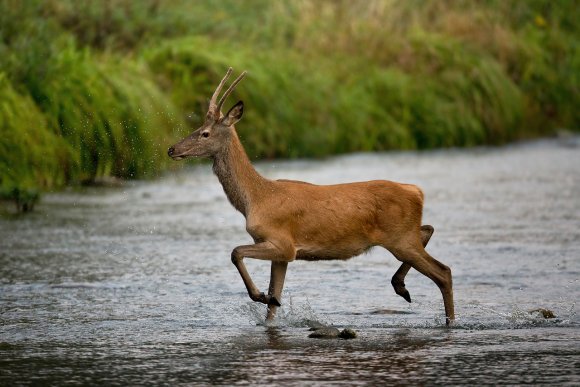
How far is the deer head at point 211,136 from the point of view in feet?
34.4

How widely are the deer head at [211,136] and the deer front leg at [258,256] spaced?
0.88 meters

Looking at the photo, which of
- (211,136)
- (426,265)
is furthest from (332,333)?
(211,136)

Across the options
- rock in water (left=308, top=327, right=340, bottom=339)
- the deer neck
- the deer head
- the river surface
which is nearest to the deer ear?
the deer head

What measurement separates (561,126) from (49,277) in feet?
64.9

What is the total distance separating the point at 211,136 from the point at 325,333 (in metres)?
1.91

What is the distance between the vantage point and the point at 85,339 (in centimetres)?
954

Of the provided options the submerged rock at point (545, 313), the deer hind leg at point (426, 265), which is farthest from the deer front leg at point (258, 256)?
the submerged rock at point (545, 313)

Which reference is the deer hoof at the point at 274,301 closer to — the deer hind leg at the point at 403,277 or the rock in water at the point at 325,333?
the rock in water at the point at 325,333

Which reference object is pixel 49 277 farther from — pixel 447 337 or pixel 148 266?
pixel 447 337

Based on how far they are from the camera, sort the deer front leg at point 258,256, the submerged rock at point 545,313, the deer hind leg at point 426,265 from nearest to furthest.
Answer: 1. the deer front leg at point 258,256
2. the submerged rock at point 545,313
3. the deer hind leg at point 426,265

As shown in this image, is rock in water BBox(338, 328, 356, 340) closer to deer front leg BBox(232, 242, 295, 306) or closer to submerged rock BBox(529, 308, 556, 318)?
deer front leg BBox(232, 242, 295, 306)

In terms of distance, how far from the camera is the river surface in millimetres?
8438

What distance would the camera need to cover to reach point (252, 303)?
422 inches

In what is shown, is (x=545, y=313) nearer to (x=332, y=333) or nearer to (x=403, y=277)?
(x=403, y=277)
